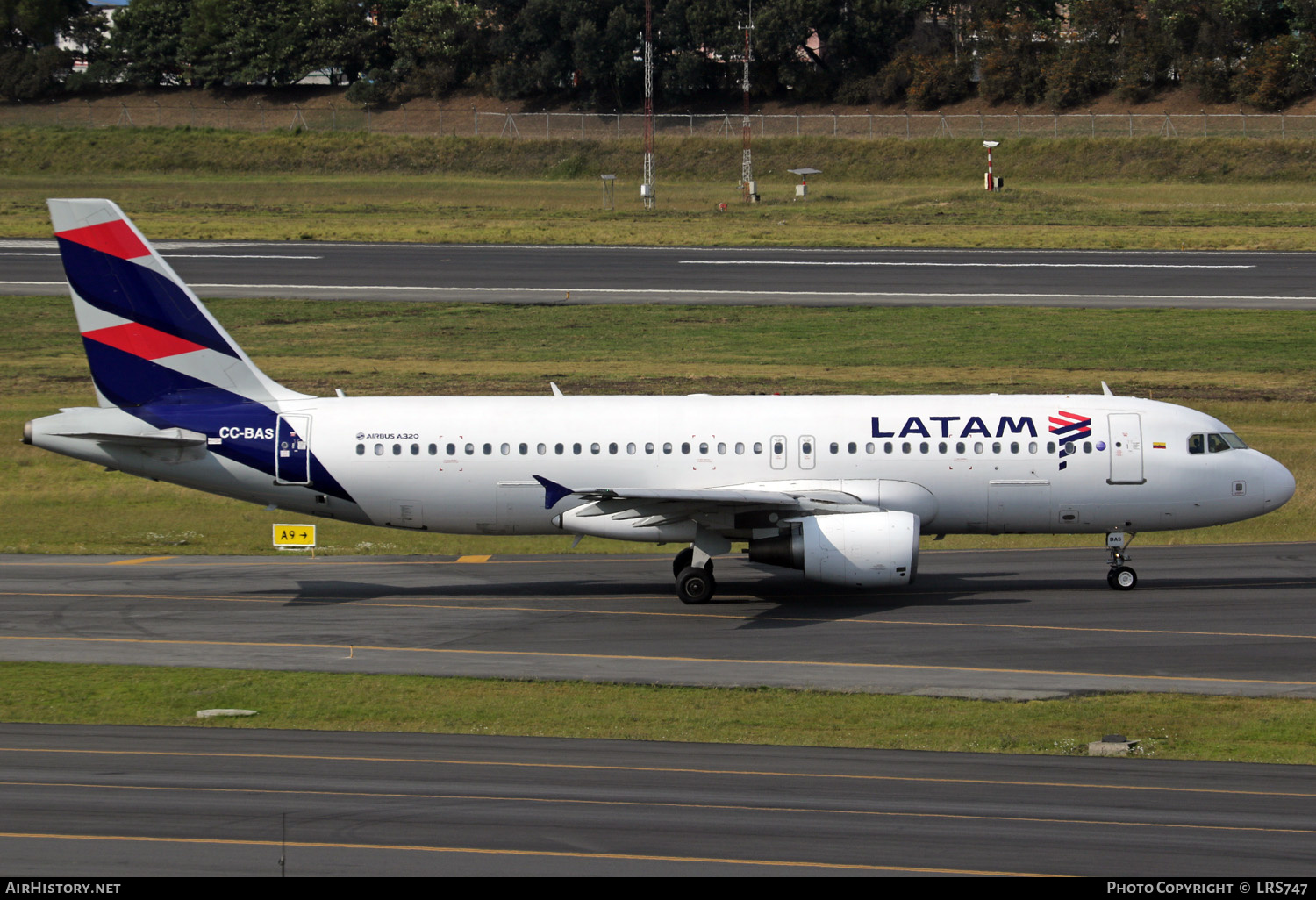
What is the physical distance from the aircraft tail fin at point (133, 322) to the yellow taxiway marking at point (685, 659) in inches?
248

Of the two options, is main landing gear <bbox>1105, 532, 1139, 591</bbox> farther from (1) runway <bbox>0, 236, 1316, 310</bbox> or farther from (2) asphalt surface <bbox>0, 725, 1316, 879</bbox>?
(1) runway <bbox>0, 236, 1316, 310</bbox>

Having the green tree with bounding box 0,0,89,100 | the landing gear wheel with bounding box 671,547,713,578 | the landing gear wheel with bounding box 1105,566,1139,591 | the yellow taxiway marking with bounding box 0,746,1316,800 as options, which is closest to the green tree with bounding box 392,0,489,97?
the green tree with bounding box 0,0,89,100

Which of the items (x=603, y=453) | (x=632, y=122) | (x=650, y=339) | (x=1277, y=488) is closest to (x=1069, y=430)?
(x=1277, y=488)

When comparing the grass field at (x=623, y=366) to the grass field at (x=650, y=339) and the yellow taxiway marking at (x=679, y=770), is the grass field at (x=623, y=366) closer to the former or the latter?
the grass field at (x=650, y=339)

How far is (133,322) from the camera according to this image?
33.3 m

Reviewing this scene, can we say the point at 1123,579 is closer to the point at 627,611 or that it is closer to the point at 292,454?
the point at 627,611

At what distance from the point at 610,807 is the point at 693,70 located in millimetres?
138984

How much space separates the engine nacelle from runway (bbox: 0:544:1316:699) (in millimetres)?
1087

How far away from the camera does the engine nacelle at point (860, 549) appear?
1211 inches

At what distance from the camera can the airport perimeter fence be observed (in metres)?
132

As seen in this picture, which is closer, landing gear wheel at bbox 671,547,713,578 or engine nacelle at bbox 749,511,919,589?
engine nacelle at bbox 749,511,919,589

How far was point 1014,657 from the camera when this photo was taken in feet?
92.4
